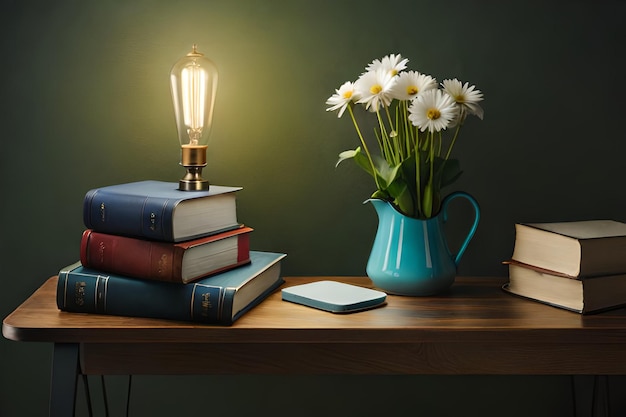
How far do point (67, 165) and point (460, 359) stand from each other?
0.90m

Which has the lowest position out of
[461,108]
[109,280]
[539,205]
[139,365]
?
[139,365]

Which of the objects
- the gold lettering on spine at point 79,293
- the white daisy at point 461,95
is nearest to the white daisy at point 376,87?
the white daisy at point 461,95

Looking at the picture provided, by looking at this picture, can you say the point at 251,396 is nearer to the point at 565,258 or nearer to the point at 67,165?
the point at 67,165

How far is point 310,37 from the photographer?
4.87ft

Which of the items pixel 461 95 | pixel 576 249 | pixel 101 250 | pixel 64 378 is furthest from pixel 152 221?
pixel 576 249

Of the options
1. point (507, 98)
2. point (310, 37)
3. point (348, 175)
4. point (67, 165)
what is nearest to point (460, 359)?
point (348, 175)

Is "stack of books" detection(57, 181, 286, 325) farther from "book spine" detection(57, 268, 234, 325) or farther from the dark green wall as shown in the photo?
the dark green wall

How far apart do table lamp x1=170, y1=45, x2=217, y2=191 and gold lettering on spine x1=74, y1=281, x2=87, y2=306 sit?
28 centimetres

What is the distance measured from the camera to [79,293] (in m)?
1.17

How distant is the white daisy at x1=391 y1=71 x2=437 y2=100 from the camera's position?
125 cm

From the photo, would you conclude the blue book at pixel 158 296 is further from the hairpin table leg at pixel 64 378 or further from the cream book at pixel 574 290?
the cream book at pixel 574 290

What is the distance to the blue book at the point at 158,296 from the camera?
3.65 feet

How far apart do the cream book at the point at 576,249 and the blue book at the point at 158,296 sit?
0.50 m

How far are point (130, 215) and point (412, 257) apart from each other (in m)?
0.50
